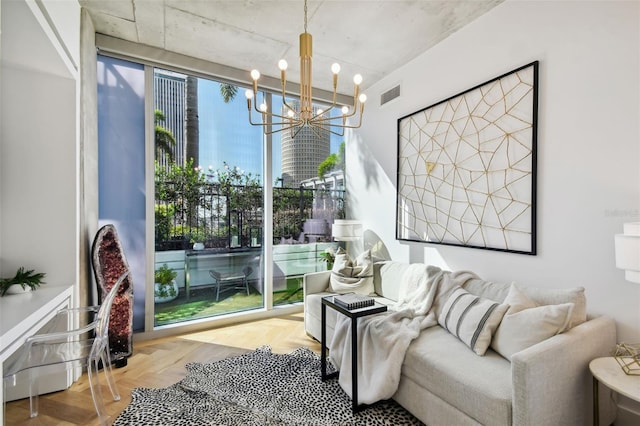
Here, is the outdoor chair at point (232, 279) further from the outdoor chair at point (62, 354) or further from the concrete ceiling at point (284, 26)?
the concrete ceiling at point (284, 26)

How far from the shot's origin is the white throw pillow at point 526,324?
1653 millimetres

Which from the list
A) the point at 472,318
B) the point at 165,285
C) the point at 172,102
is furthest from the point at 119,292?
the point at 472,318

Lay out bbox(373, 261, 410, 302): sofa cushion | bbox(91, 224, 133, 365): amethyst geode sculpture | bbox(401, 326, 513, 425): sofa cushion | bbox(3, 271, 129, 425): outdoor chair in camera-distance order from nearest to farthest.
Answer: bbox(401, 326, 513, 425): sofa cushion
bbox(3, 271, 129, 425): outdoor chair
bbox(91, 224, 133, 365): amethyst geode sculpture
bbox(373, 261, 410, 302): sofa cushion

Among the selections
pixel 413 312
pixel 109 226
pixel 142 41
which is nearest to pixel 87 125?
pixel 109 226

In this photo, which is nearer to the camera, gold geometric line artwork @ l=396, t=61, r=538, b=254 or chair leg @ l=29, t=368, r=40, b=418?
chair leg @ l=29, t=368, r=40, b=418

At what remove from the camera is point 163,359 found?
Answer: 106 inches

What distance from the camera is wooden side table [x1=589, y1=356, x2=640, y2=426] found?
1.33 metres

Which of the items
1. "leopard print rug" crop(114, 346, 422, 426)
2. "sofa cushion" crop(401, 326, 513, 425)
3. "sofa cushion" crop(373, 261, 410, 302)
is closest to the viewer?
"sofa cushion" crop(401, 326, 513, 425)

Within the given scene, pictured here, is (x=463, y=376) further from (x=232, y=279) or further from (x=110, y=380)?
(x=232, y=279)

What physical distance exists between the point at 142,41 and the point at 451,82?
3.03m

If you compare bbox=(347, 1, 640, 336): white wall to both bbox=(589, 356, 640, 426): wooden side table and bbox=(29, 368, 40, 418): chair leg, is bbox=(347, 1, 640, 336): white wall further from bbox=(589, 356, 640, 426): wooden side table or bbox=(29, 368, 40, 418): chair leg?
bbox=(29, 368, 40, 418): chair leg

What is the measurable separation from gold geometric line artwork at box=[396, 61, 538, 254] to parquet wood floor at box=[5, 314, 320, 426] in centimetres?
177

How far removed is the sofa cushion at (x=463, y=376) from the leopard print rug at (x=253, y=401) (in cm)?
37

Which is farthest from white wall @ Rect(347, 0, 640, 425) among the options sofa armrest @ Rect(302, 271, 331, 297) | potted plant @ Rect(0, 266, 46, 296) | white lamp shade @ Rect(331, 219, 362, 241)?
potted plant @ Rect(0, 266, 46, 296)
